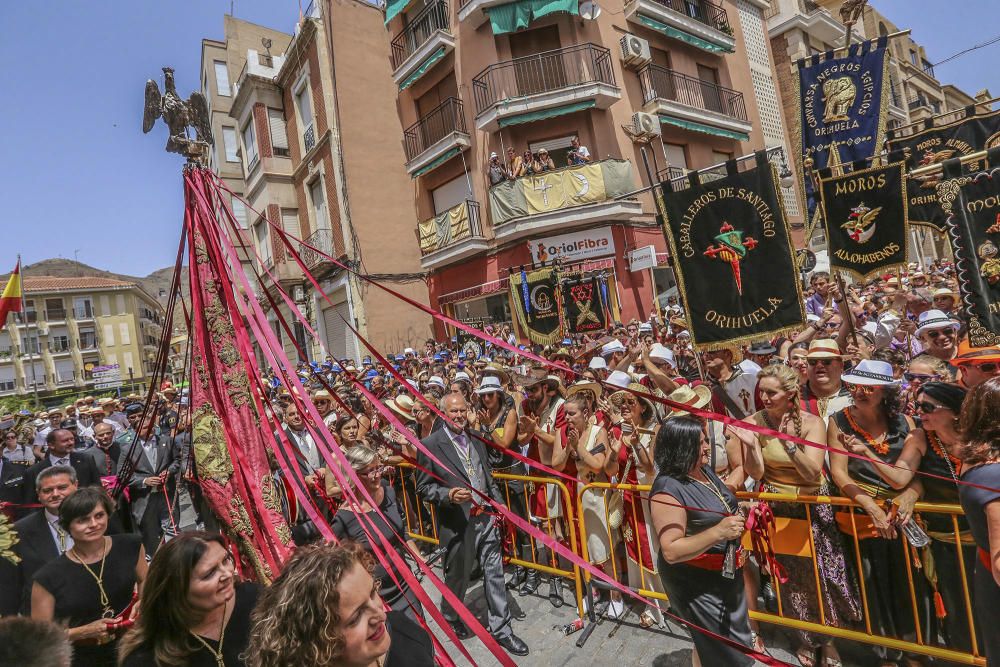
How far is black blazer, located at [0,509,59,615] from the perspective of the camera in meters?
2.93

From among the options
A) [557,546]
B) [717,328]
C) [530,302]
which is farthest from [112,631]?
[530,302]

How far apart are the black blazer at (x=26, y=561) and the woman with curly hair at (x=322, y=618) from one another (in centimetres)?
218

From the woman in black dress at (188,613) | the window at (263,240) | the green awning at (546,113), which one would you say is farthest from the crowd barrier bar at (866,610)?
the window at (263,240)

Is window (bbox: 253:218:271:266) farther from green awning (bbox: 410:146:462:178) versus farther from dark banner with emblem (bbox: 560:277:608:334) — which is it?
dark banner with emblem (bbox: 560:277:608:334)

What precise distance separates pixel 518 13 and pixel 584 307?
32.9 ft

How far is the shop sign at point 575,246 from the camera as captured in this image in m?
15.0

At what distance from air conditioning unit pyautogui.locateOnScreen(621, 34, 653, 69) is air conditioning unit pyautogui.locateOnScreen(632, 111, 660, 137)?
1794 millimetres

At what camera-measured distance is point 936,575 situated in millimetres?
2838

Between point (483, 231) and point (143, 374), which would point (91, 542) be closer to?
point (483, 231)

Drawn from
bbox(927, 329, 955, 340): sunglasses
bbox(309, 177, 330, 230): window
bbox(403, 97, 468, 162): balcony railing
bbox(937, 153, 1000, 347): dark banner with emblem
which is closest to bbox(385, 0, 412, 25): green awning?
bbox(403, 97, 468, 162): balcony railing

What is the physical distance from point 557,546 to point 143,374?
2661 inches

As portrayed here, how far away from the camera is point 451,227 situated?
17.0m

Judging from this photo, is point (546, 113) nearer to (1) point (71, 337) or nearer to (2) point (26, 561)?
(2) point (26, 561)

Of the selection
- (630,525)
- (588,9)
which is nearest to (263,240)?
(588,9)
